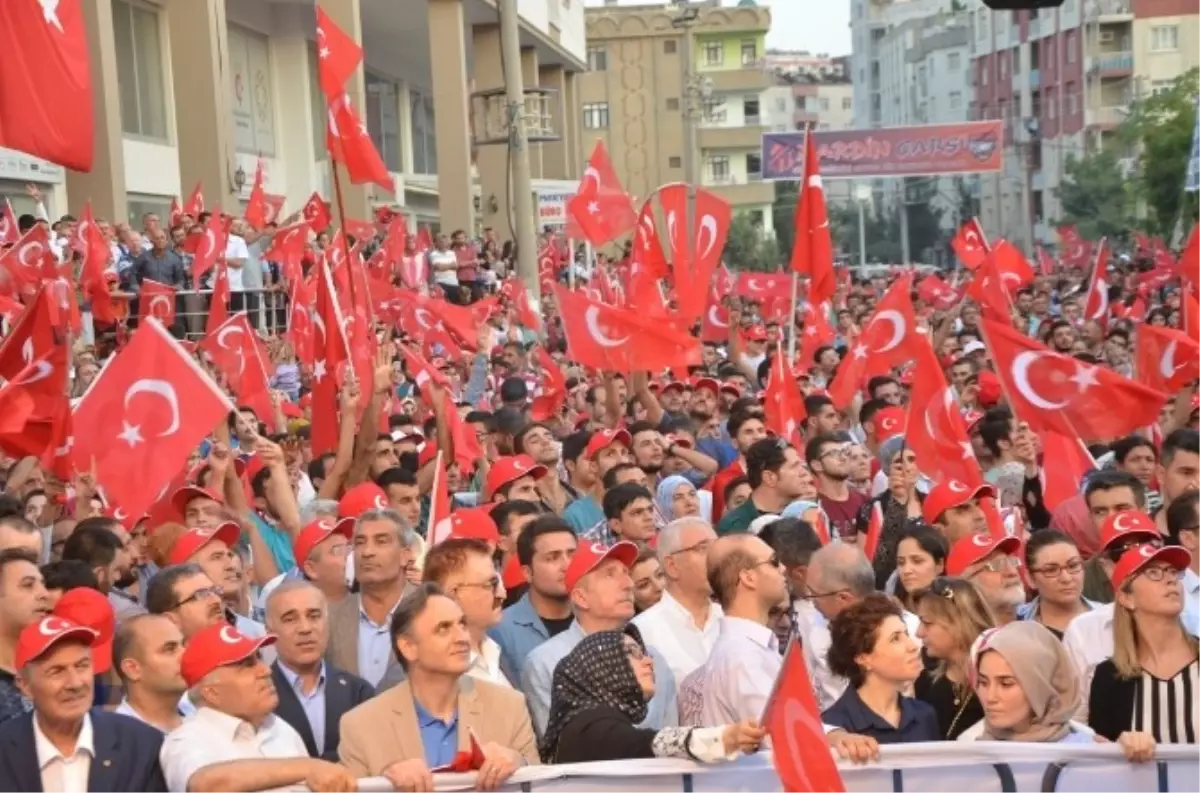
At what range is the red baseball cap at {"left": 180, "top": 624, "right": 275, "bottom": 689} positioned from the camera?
23.8ft

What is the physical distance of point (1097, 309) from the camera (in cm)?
2467

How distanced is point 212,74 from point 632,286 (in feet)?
46.7

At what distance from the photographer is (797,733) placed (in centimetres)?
617

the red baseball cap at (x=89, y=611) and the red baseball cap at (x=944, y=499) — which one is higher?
the red baseball cap at (x=89, y=611)

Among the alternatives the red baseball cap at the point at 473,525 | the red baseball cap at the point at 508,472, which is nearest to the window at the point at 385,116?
the red baseball cap at the point at 508,472

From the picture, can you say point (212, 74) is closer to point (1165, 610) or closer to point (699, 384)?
point (699, 384)

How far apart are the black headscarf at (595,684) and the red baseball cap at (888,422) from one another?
26.8ft

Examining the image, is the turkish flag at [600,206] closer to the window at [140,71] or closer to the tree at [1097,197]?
the window at [140,71]

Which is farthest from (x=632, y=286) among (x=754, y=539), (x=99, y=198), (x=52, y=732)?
(x=52, y=732)

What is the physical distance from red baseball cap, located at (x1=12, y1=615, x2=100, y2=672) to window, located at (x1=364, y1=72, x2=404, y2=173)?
44508mm

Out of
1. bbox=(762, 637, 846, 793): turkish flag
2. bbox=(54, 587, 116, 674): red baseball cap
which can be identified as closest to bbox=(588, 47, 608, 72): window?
bbox=(54, 587, 116, 674): red baseball cap

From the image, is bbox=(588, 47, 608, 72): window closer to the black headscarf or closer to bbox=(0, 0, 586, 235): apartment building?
bbox=(0, 0, 586, 235): apartment building

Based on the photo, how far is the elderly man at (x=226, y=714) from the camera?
704cm

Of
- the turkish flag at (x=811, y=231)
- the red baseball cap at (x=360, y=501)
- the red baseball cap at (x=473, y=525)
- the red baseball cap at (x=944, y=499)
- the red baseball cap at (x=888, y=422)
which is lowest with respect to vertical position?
the red baseball cap at (x=888, y=422)
